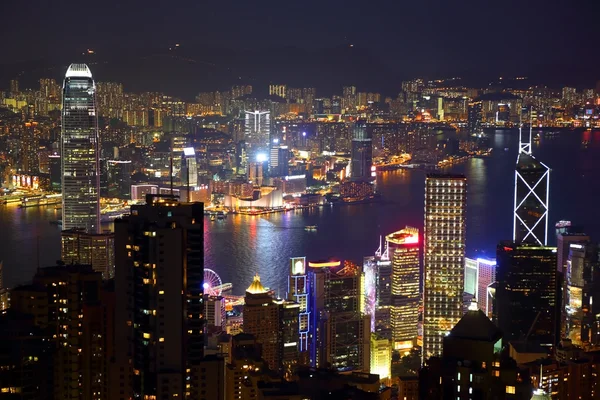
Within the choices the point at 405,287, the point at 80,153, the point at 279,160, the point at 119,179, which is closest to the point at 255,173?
the point at 279,160

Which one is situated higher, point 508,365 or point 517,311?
point 508,365

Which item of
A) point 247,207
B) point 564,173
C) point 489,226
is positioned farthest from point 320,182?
point 489,226

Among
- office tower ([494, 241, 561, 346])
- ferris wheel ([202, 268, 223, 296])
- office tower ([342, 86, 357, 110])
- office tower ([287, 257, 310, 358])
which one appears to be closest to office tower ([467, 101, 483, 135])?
office tower ([342, 86, 357, 110])

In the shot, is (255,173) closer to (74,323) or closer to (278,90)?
(278,90)

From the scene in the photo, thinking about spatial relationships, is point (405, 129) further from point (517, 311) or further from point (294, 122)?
point (517, 311)

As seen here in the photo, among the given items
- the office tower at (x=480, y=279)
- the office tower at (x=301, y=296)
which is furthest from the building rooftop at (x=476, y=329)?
the office tower at (x=480, y=279)

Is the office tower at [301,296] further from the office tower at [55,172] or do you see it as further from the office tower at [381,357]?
the office tower at [55,172]
